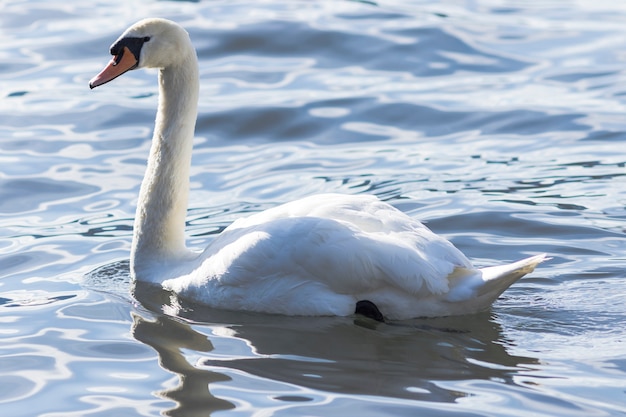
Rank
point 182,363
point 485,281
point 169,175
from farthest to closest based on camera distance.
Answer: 1. point 169,175
2. point 485,281
3. point 182,363

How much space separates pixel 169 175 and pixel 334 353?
6.27 feet

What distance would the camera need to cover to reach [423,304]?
6.67 meters

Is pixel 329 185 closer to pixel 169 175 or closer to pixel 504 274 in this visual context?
pixel 169 175

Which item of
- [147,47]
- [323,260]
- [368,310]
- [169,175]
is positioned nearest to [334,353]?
[368,310]

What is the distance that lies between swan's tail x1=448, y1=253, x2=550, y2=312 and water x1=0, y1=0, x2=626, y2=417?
207mm

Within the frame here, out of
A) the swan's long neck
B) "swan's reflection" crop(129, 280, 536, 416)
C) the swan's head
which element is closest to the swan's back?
"swan's reflection" crop(129, 280, 536, 416)

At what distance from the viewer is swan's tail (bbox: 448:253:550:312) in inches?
253

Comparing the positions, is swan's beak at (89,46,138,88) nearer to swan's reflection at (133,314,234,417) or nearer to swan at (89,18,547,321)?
swan at (89,18,547,321)

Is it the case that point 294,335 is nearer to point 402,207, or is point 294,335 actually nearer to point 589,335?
point 589,335

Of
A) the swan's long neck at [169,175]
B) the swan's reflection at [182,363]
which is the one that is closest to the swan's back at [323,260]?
the swan's reflection at [182,363]

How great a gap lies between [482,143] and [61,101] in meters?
4.12

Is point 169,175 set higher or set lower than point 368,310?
higher

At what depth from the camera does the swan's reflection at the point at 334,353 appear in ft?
19.7

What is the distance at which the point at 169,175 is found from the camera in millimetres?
7844
